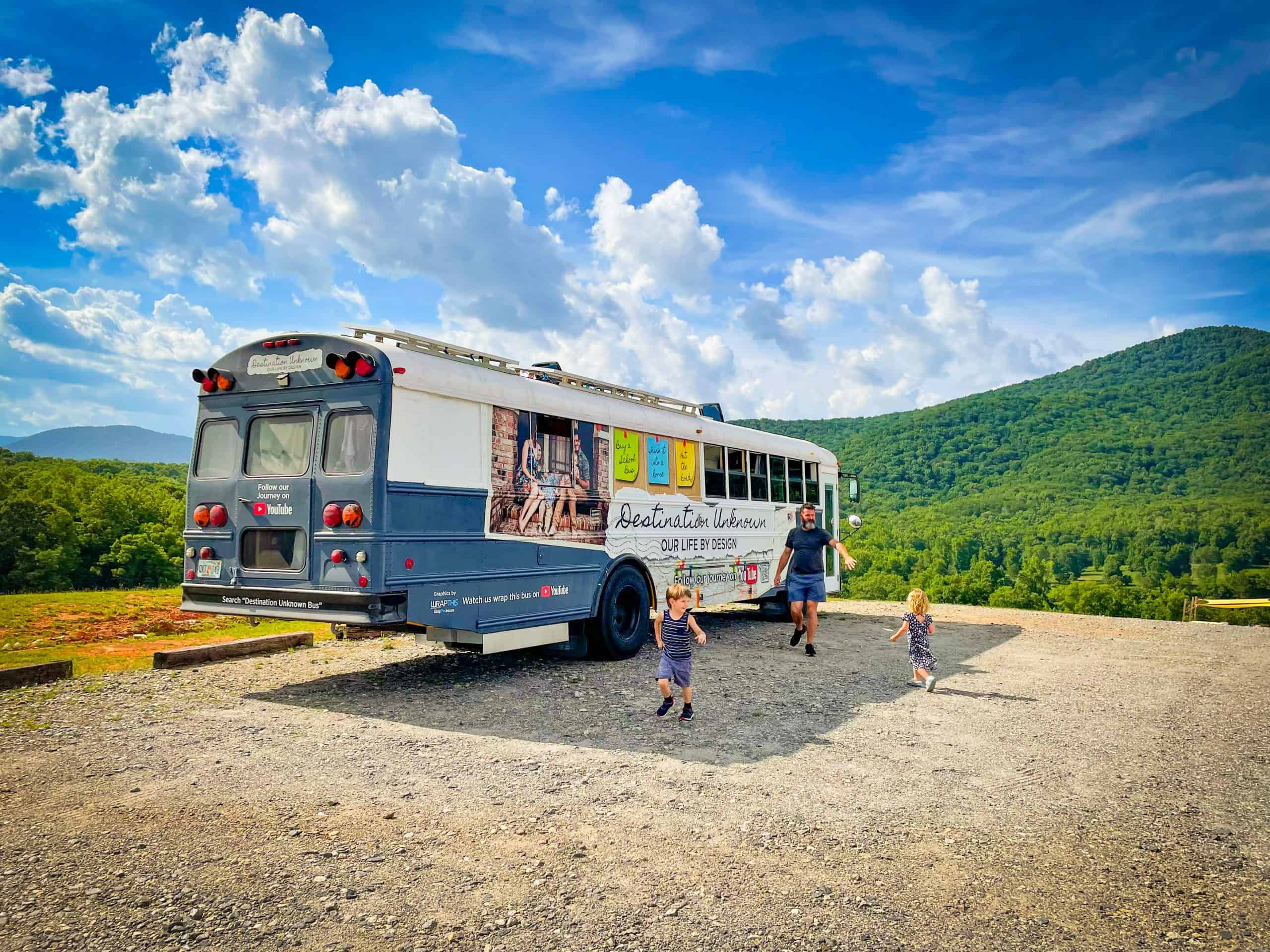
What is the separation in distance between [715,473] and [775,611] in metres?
4.05

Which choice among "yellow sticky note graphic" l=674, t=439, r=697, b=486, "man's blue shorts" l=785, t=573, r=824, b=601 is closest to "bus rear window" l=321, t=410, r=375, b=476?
"yellow sticky note graphic" l=674, t=439, r=697, b=486

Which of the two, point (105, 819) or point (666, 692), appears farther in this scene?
point (666, 692)

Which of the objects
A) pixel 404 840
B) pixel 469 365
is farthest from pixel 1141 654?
pixel 404 840

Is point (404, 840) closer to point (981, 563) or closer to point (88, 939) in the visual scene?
point (88, 939)

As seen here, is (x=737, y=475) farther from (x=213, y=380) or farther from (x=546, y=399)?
(x=213, y=380)

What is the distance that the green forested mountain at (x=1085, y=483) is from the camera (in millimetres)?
50469

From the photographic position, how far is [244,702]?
22.8ft

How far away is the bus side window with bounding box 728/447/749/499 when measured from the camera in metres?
11.4

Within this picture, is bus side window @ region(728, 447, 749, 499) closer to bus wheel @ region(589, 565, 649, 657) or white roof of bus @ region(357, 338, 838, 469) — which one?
white roof of bus @ region(357, 338, 838, 469)

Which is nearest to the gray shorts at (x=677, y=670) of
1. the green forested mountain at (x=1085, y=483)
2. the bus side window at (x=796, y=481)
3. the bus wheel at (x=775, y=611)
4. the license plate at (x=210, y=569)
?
the license plate at (x=210, y=569)

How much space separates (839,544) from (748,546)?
1891 mm

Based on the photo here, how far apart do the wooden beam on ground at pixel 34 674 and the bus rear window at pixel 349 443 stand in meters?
3.36

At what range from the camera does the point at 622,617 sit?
9258mm

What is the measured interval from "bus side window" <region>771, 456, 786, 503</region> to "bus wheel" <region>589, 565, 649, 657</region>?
391 centimetres
